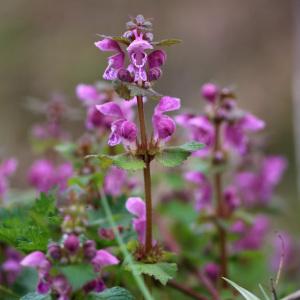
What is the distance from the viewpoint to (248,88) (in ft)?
17.2

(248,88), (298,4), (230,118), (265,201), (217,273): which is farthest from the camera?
(248,88)

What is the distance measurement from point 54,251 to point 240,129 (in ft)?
2.39

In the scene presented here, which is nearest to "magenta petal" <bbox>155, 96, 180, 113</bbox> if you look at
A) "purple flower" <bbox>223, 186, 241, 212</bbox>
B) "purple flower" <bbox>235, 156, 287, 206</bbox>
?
"purple flower" <bbox>223, 186, 241, 212</bbox>

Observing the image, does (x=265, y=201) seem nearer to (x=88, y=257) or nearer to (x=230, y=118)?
(x=230, y=118)

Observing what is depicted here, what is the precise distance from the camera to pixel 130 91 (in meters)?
1.17

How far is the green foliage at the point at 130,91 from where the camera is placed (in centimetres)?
115

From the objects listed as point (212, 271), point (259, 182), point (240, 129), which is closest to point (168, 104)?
point (240, 129)

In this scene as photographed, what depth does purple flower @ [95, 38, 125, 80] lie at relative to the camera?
3.93 feet

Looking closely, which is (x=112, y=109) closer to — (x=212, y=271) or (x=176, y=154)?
(x=176, y=154)

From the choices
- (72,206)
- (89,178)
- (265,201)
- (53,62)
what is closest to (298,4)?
(53,62)

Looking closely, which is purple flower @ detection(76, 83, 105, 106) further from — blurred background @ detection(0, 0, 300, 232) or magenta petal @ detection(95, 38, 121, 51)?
blurred background @ detection(0, 0, 300, 232)

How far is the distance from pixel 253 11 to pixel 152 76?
4.60 metres

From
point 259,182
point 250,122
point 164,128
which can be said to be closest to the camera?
point 164,128

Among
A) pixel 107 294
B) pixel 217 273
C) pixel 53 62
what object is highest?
pixel 53 62
